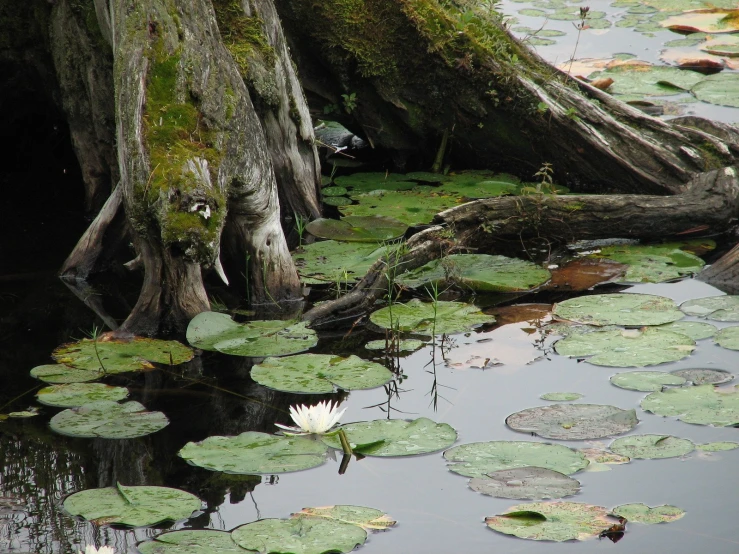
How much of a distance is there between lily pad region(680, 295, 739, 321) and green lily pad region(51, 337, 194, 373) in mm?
2347

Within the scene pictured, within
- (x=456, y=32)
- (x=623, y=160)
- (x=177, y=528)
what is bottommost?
(x=177, y=528)

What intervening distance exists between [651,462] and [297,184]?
321 cm

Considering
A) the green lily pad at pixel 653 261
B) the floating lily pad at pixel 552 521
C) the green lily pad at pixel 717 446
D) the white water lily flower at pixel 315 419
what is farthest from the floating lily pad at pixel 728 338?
the white water lily flower at pixel 315 419

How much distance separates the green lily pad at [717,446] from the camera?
312 cm

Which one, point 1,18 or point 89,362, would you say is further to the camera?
point 1,18

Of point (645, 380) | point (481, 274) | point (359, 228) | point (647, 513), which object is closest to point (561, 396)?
point (645, 380)

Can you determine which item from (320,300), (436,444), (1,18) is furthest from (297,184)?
(436,444)

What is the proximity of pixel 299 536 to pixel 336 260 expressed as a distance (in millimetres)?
2575

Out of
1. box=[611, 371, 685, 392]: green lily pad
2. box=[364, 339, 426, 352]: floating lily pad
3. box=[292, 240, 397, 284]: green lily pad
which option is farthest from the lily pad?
box=[292, 240, 397, 284]: green lily pad

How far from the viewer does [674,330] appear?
4.06m

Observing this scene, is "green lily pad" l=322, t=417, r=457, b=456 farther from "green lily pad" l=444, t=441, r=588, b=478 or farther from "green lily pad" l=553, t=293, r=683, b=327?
"green lily pad" l=553, t=293, r=683, b=327

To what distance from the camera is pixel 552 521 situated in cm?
270

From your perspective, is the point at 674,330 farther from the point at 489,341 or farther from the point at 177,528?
the point at 177,528

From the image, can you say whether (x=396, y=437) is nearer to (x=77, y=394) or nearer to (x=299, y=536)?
(x=299, y=536)
